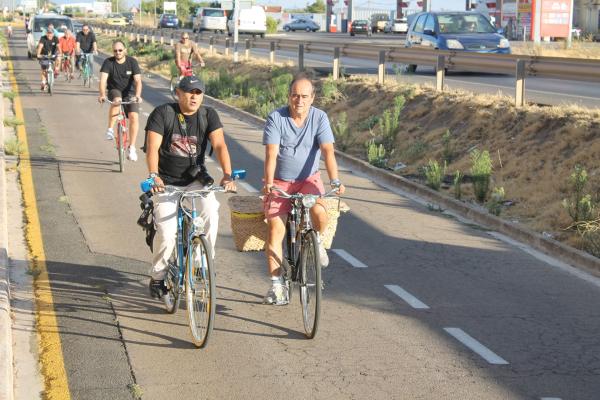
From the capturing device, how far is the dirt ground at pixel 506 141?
13234 millimetres

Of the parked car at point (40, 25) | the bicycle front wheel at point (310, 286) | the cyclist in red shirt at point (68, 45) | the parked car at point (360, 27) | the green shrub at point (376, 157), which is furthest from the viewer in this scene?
the parked car at point (360, 27)

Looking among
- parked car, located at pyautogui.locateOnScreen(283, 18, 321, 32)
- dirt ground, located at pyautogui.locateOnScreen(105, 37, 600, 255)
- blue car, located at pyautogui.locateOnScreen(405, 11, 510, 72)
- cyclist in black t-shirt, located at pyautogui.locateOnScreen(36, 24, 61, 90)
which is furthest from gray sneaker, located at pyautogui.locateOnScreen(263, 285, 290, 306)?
parked car, located at pyautogui.locateOnScreen(283, 18, 321, 32)

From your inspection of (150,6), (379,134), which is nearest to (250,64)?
(379,134)

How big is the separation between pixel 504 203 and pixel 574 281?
3767 millimetres

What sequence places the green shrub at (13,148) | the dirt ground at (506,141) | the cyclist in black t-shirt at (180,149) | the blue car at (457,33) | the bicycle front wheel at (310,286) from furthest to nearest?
the blue car at (457,33) < the green shrub at (13,148) < the dirt ground at (506,141) < the cyclist in black t-shirt at (180,149) < the bicycle front wheel at (310,286)

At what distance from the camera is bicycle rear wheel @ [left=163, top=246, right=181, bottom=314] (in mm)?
8094

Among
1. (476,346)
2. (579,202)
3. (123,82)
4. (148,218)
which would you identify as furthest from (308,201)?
(123,82)

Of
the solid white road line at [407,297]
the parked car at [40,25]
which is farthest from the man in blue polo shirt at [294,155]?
the parked car at [40,25]

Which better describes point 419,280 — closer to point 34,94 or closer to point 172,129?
point 172,129

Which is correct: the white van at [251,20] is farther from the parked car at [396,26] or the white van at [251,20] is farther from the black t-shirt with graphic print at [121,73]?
the black t-shirt with graphic print at [121,73]

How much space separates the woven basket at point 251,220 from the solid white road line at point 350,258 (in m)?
2.13

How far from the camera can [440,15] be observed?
1248 inches

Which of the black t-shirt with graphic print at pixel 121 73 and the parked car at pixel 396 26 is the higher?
the parked car at pixel 396 26

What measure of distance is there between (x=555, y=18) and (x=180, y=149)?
4913 cm
